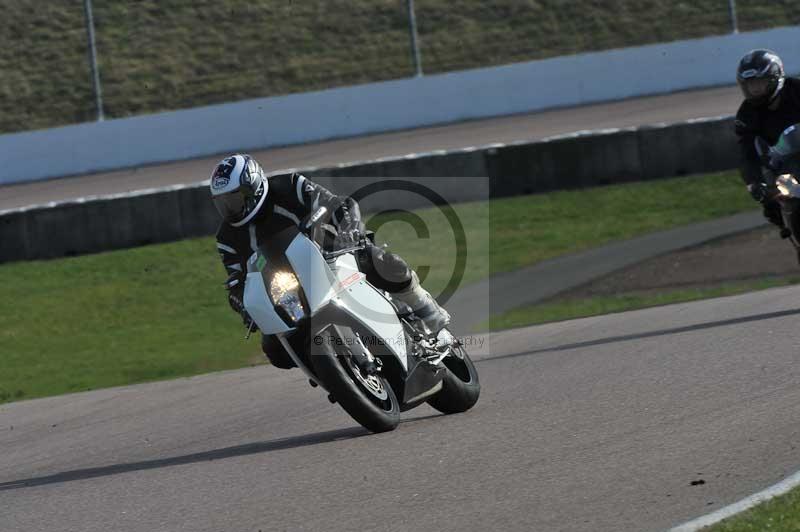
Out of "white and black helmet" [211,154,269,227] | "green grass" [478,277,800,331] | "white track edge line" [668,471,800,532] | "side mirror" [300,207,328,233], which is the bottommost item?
"green grass" [478,277,800,331]

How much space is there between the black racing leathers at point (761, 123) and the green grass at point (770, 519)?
18.4ft

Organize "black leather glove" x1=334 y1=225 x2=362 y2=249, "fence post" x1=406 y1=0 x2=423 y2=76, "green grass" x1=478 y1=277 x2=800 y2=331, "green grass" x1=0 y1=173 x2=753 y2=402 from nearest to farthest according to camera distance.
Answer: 1. "black leather glove" x1=334 y1=225 x2=362 y2=249
2. "green grass" x1=478 y1=277 x2=800 y2=331
3. "green grass" x1=0 y1=173 x2=753 y2=402
4. "fence post" x1=406 y1=0 x2=423 y2=76

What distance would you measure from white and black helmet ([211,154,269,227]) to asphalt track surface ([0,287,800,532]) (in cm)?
131

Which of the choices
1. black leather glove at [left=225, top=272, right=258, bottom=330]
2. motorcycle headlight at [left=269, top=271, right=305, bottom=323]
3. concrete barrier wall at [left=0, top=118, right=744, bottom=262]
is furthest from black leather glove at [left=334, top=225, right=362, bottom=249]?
concrete barrier wall at [left=0, top=118, right=744, bottom=262]

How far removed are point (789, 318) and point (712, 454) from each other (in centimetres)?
430

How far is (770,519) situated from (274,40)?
75.8 ft

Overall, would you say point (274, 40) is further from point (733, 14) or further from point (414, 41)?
point (733, 14)

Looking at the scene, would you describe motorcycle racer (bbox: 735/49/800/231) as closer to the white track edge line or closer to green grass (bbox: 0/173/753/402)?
the white track edge line

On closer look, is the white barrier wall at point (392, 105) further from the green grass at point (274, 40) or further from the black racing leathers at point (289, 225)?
the black racing leathers at point (289, 225)

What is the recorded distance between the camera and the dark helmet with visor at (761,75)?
9641 millimetres

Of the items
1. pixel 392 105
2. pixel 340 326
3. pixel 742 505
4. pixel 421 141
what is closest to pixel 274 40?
pixel 392 105

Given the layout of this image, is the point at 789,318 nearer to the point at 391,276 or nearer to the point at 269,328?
the point at 391,276

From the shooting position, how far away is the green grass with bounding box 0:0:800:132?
25.3 meters

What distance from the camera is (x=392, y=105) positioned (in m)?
24.2
